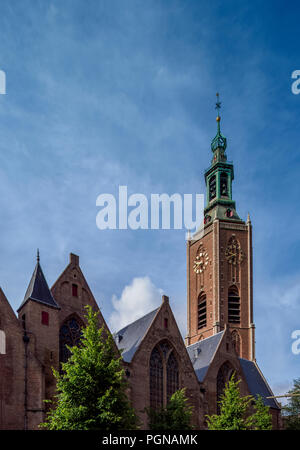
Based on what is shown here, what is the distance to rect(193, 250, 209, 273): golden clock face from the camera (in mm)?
77188

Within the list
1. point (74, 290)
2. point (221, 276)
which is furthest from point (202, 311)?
point (74, 290)

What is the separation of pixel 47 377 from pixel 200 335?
4286 centimetres

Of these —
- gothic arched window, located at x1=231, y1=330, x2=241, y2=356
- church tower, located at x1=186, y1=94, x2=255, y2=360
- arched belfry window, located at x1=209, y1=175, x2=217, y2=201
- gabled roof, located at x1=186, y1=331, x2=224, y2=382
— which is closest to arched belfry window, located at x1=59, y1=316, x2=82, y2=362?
gabled roof, located at x1=186, y1=331, x2=224, y2=382

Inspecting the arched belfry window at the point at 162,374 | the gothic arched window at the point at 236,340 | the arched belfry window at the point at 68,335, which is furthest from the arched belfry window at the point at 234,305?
the arched belfry window at the point at 68,335

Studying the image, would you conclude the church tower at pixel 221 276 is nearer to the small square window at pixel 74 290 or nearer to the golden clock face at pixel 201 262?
the golden clock face at pixel 201 262

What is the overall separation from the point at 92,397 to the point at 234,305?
1945 inches

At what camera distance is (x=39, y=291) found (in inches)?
1399

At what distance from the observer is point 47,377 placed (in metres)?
33.2

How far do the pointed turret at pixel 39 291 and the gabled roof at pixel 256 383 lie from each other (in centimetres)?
2504

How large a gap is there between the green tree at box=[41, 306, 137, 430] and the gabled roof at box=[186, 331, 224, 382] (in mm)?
19130

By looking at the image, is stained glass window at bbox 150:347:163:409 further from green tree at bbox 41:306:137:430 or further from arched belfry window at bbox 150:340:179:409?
green tree at bbox 41:306:137:430

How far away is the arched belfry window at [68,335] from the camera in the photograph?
118ft

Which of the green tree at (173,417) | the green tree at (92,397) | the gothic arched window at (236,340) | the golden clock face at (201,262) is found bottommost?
the green tree at (173,417)
